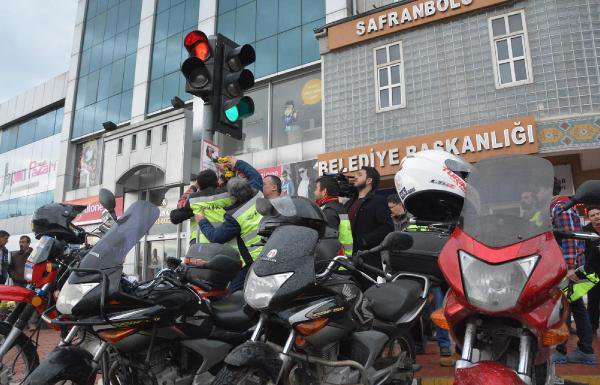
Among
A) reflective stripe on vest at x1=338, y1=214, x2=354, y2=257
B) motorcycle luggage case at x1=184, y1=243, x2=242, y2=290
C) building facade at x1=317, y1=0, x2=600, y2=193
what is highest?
building facade at x1=317, y1=0, x2=600, y2=193

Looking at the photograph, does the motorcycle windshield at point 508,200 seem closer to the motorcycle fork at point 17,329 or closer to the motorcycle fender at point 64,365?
the motorcycle fender at point 64,365

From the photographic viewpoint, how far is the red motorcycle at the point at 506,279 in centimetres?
187

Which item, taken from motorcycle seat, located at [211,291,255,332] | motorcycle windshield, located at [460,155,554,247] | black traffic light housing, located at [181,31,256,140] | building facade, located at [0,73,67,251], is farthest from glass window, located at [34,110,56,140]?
motorcycle windshield, located at [460,155,554,247]

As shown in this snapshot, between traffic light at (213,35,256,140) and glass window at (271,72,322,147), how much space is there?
8.59 metres

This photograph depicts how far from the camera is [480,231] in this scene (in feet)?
6.96

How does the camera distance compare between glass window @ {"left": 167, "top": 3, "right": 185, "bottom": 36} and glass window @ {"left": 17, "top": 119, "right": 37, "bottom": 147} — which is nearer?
glass window @ {"left": 167, "top": 3, "right": 185, "bottom": 36}

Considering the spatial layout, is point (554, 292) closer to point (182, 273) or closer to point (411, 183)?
point (411, 183)

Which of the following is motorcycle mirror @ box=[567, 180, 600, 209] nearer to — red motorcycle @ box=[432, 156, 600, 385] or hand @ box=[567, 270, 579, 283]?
red motorcycle @ box=[432, 156, 600, 385]

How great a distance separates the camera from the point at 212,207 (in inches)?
167

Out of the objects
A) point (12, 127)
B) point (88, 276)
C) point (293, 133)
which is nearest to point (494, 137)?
point (293, 133)

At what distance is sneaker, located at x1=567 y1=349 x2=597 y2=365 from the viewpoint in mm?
4230

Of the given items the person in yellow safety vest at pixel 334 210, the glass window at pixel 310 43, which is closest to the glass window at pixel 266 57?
the glass window at pixel 310 43

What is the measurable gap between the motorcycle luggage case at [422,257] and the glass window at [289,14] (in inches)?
486

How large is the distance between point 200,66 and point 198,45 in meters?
0.26
